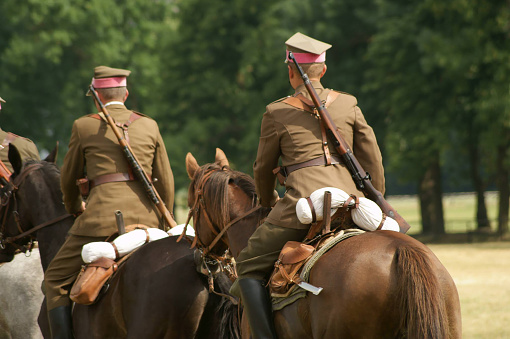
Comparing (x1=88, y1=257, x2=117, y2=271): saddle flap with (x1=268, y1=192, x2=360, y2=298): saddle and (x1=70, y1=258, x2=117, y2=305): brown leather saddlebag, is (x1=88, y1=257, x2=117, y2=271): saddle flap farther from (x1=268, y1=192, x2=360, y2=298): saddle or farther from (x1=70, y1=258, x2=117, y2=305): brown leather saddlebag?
(x1=268, y1=192, x2=360, y2=298): saddle

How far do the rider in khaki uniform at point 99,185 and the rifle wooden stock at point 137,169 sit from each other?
7 centimetres

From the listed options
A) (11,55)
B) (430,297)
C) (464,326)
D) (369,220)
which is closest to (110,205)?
(369,220)

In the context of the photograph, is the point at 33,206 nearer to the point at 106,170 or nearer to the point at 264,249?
the point at 106,170

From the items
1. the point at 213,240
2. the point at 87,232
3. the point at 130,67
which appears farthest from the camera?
the point at 130,67

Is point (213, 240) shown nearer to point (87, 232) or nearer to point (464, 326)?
point (87, 232)

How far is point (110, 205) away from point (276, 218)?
6.73ft

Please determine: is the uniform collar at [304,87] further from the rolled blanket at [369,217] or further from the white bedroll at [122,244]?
the white bedroll at [122,244]

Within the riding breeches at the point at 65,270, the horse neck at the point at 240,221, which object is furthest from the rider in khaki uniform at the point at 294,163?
the riding breeches at the point at 65,270

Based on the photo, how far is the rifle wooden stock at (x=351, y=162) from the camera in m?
5.19

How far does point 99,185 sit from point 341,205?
8.77ft

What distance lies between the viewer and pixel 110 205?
22.2 feet

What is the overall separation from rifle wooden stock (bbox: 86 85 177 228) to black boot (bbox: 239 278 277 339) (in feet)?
5.96

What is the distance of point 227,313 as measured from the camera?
6.15m

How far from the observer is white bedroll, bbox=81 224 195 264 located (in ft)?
21.2
